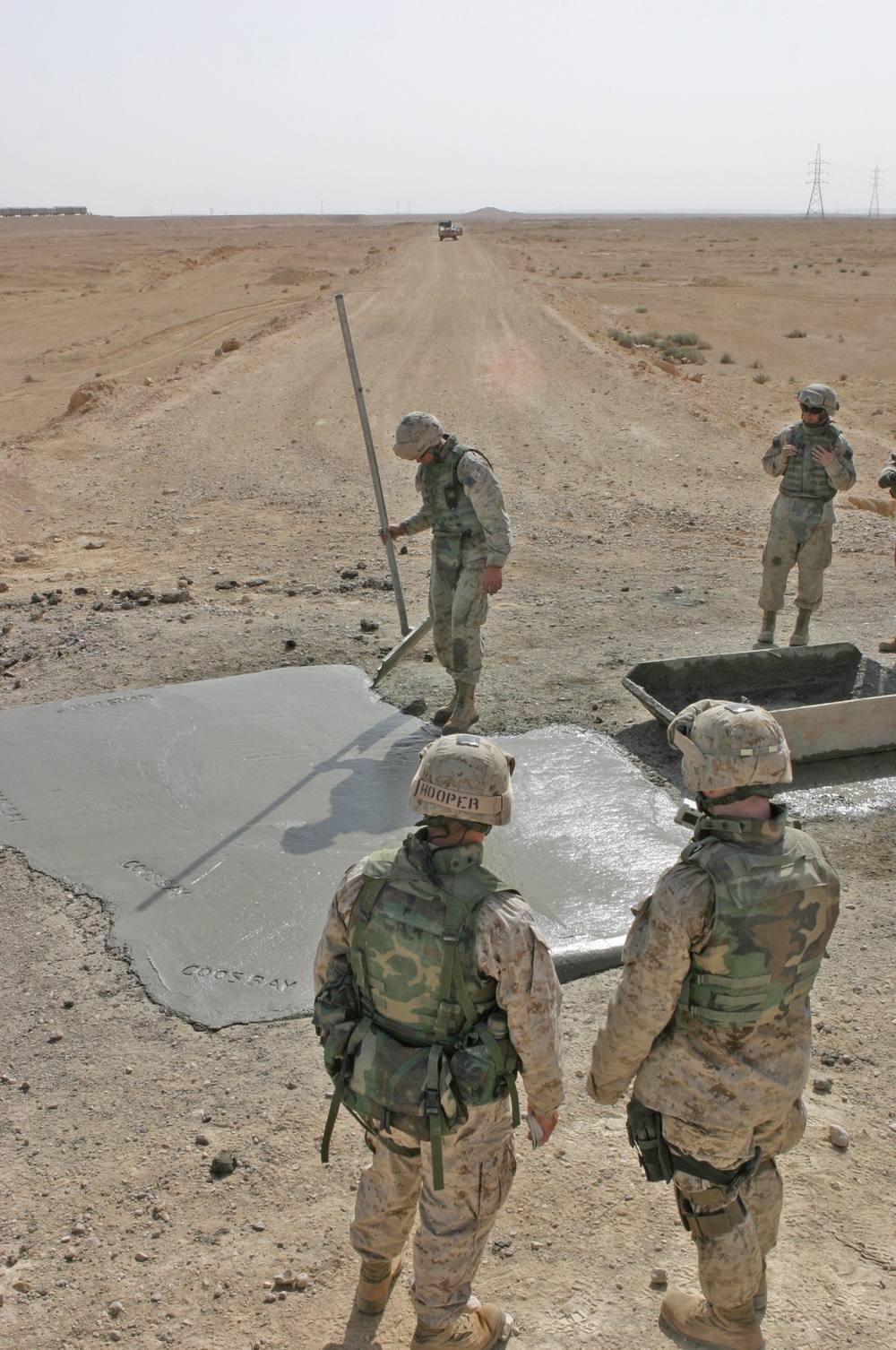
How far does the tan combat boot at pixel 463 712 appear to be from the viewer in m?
6.08

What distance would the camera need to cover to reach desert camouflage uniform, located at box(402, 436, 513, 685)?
227 inches

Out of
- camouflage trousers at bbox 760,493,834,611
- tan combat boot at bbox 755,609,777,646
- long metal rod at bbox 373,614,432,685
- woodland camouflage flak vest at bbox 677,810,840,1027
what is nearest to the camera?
woodland camouflage flak vest at bbox 677,810,840,1027

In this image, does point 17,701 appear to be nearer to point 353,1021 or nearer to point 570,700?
point 570,700

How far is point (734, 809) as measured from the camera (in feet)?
8.05

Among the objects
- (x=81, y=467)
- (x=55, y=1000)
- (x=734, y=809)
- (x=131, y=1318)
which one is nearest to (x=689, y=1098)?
(x=734, y=809)

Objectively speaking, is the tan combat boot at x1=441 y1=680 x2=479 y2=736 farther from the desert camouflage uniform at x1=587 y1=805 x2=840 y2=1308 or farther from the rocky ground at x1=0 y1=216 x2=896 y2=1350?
the desert camouflage uniform at x1=587 y1=805 x2=840 y2=1308

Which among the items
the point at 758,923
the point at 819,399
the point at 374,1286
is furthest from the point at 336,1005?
the point at 819,399

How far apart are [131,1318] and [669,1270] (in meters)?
1.45

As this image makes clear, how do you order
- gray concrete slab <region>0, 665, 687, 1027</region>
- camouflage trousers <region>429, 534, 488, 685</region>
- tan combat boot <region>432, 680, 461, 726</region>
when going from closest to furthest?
gray concrete slab <region>0, 665, 687, 1027</region>, camouflage trousers <region>429, 534, 488, 685</region>, tan combat boot <region>432, 680, 461, 726</region>

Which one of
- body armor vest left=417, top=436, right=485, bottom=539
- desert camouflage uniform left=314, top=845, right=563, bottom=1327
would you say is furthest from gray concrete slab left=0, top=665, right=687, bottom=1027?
desert camouflage uniform left=314, top=845, right=563, bottom=1327

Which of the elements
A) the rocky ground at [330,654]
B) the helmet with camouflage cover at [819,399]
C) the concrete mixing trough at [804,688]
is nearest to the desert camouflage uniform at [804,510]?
the helmet with camouflage cover at [819,399]

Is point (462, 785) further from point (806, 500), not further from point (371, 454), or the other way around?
point (806, 500)

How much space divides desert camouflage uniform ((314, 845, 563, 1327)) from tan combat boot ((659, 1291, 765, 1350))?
0.58 metres

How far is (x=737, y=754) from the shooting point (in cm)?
242
